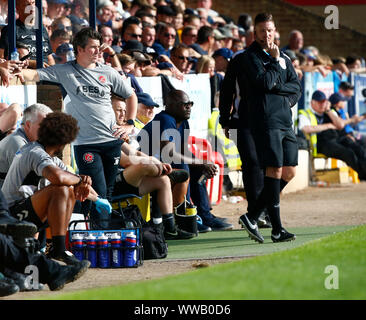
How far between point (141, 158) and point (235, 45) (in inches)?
393

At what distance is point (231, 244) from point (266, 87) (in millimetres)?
1702

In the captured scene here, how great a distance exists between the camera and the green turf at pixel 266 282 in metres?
6.20

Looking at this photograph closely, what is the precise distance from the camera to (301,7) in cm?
3025

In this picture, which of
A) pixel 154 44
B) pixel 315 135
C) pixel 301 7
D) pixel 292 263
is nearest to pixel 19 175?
pixel 292 263

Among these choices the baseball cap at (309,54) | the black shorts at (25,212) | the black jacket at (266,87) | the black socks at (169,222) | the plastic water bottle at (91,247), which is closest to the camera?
the black shorts at (25,212)

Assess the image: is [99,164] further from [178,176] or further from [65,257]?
[65,257]

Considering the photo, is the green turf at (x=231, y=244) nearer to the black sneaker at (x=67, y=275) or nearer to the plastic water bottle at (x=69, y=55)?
the black sneaker at (x=67, y=275)

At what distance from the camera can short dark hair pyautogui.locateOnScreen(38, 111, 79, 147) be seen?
870 centimetres

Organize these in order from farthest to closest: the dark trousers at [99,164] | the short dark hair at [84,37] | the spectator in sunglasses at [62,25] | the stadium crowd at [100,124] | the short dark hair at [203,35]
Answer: the short dark hair at [203,35]
the spectator in sunglasses at [62,25]
the dark trousers at [99,164]
the short dark hair at [84,37]
the stadium crowd at [100,124]

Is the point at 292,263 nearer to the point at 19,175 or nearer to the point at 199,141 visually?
the point at 19,175

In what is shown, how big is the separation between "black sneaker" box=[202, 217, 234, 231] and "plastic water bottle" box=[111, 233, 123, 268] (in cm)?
324

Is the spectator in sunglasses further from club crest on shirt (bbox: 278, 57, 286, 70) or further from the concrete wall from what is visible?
the concrete wall

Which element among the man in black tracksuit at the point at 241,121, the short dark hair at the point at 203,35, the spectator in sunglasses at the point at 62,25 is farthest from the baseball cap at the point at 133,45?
the man in black tracksuit at the point at 241,121

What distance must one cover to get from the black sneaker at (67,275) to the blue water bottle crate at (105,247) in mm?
1250
